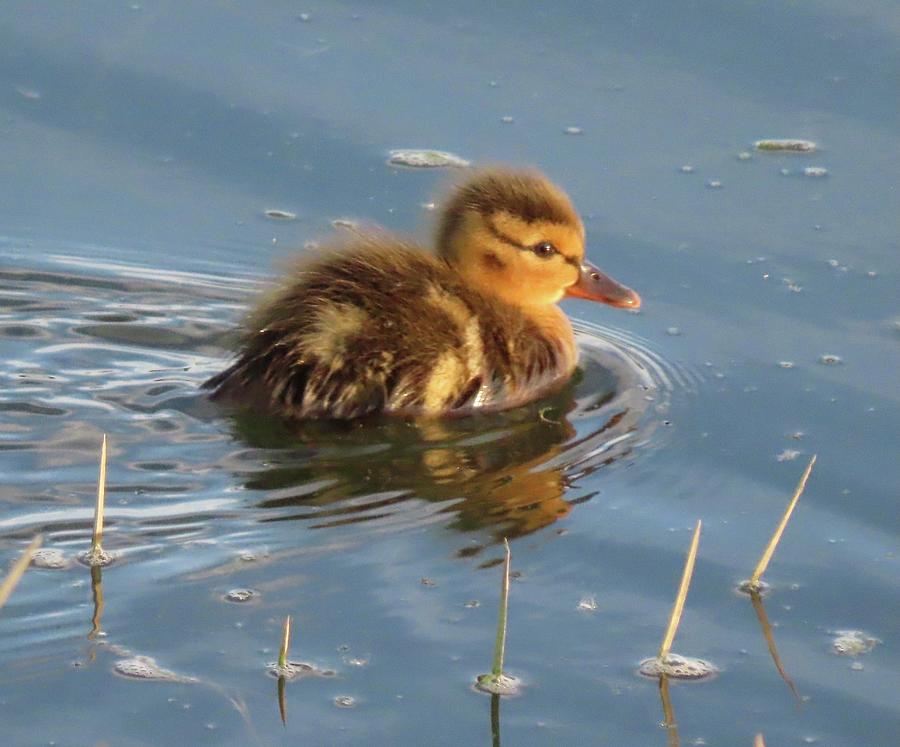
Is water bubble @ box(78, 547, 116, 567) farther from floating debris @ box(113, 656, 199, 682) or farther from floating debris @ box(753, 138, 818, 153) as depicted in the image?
floating debris @ box(753, 138, 818, 153)

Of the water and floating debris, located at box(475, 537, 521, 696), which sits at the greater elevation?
the water

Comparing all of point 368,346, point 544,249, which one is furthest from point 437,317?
point 544,249

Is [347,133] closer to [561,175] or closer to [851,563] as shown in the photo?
[561,175]

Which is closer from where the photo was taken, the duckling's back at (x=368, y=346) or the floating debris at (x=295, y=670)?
the floating debris at (x=295, y=670)

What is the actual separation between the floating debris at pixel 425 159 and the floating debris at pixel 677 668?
2696 mm

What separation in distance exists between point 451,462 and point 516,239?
2.90 ft

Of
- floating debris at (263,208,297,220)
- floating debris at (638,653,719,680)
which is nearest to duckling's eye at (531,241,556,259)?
floating debris at (263,208,297,220)

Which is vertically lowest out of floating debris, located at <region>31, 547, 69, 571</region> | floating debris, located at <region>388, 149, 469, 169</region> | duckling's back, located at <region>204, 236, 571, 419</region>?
floating debris, located at <region>31, 547, 69, 571</region>

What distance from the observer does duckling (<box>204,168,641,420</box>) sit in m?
4.67

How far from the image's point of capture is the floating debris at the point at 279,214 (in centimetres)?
578

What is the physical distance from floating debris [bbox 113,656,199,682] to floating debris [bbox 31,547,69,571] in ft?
1.47

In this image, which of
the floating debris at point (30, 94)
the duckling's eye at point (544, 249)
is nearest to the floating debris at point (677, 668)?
the duckling's eye at point (544, 249)

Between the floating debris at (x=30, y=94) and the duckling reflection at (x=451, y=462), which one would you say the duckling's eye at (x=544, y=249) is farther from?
the floating debris at (x=30, y=94)

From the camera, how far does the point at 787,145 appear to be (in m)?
6.09
